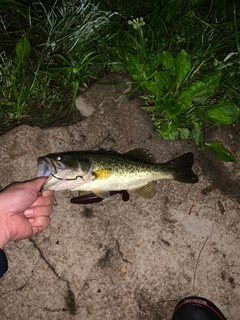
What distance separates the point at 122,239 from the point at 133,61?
203 cm

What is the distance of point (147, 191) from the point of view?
3354 millimetres

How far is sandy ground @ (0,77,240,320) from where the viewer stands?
3375 millimetres

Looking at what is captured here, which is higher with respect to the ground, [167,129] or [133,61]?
[133,61]

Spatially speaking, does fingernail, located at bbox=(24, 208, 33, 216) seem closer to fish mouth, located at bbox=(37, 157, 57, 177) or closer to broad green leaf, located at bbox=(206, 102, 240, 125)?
fish mouth, located at bbox=(37, 157, 57, 177)

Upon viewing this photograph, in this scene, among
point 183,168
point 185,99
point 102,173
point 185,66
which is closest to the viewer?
point 102,173

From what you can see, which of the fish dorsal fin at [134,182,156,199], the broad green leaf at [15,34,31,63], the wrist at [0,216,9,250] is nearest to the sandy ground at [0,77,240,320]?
the fish dorsal fin at [134,182,156,199]

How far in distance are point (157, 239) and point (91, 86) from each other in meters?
2.02

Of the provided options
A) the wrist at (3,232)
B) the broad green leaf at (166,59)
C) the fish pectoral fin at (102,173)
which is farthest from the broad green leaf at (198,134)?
the wrist at (3,232)

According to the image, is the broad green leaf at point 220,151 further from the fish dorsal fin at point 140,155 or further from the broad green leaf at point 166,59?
the broad green leaf at point 166,59

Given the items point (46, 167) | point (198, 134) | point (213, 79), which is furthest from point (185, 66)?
point (46, 167)

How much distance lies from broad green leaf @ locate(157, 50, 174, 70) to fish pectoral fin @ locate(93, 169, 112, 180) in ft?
4.27

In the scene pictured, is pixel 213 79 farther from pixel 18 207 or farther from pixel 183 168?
pixel 18 207

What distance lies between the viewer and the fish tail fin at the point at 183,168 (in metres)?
3.33

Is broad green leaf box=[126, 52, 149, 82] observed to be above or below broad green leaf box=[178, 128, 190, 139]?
above
